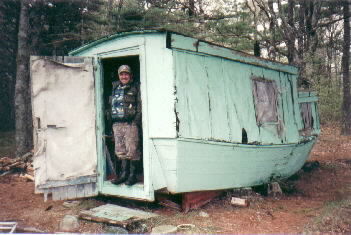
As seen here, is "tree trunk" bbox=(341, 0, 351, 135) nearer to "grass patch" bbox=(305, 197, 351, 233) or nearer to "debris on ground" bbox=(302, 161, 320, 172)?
"debris on ground" bbox=(302, 161, 320, 172)

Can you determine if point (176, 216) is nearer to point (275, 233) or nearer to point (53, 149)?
point (275, 233)

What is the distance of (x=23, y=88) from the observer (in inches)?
401

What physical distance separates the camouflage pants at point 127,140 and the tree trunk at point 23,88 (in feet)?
19.1

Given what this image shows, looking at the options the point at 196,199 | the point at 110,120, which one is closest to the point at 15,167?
the point at 110,120

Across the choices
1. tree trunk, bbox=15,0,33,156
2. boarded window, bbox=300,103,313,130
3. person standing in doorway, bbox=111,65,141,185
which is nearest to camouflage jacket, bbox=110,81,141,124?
person standing in doorway, bbox=111,65,141,185

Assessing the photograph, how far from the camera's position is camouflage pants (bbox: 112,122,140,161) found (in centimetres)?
556

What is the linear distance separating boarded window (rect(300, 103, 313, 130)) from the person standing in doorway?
14.0ft

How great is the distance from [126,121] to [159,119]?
0.82 metres

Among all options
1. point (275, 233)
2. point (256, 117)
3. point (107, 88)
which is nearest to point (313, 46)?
point (256, 117)

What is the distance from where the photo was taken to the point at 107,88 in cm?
661

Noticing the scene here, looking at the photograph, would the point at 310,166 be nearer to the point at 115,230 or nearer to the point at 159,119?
the point at 159,119

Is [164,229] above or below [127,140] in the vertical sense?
below

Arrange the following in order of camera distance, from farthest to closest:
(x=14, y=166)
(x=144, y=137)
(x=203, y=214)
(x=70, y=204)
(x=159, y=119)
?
(x=14, y=166), (x=70, y=204), (x=203, y=214), (x=144, y=137), (x=159, y=119)

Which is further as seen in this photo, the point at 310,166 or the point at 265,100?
the point at 310,166
